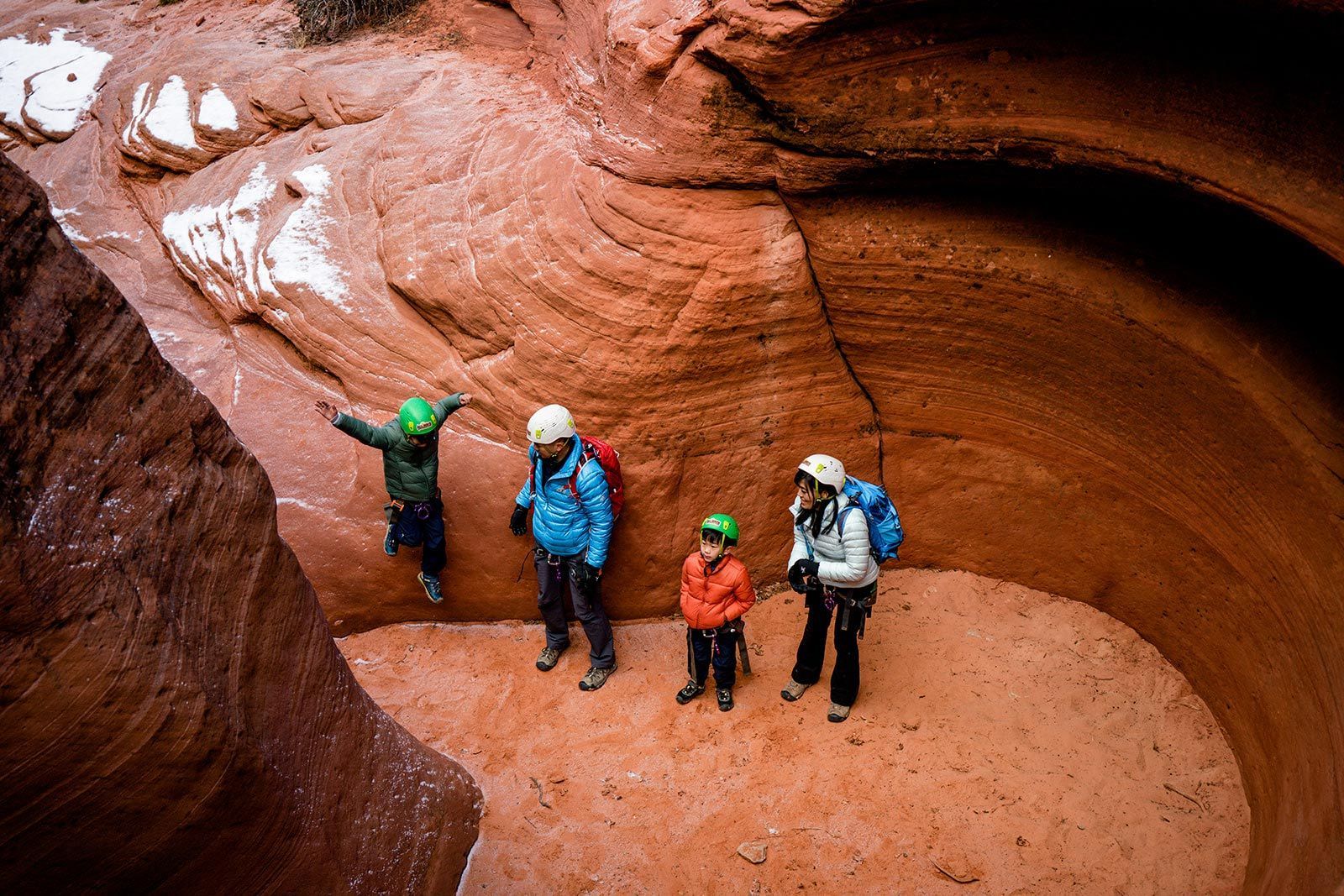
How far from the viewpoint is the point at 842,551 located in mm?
5203

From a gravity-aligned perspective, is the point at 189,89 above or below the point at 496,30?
below

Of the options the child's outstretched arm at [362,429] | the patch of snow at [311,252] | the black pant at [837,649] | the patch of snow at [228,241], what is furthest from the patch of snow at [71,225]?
the black pant at [837,649]

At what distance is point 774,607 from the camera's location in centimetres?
655

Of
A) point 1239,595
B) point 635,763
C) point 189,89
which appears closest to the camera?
point 1239,595

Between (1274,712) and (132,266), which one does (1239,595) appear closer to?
(1274,712)

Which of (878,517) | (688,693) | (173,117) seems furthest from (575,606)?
(173,117)

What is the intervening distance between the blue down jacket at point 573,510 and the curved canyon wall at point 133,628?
5.88ft

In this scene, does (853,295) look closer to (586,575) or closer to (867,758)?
(586,575)

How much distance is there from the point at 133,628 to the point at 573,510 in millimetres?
2833

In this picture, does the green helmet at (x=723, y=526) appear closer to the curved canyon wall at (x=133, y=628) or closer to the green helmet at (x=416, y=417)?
the green helmet at (x=416, y=417)

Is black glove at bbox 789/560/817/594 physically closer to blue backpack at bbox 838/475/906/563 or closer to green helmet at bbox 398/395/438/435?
blue backpack at bbox 838/475/906/563

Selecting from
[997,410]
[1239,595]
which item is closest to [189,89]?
[997,410]

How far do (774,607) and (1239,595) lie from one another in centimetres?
279

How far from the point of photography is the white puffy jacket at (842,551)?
512 cm
